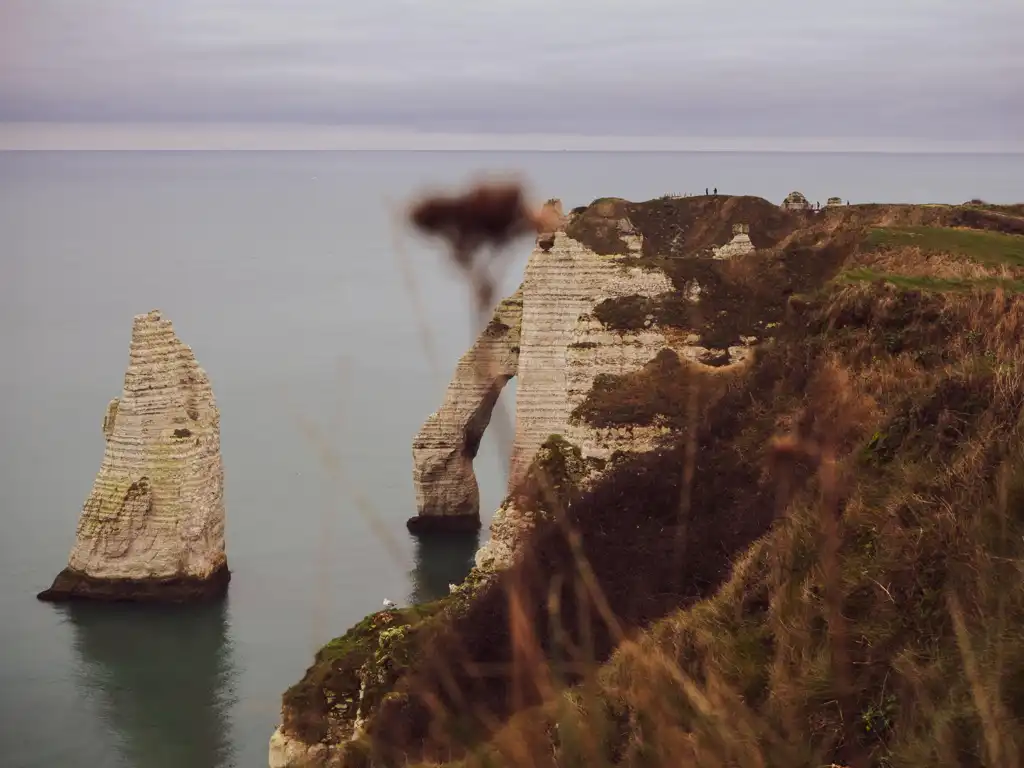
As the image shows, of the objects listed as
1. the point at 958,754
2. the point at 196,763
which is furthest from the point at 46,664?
the point at 958,754

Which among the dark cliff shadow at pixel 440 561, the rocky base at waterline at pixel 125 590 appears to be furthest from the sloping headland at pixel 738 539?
the rocky base at waterline at pixel 125 590

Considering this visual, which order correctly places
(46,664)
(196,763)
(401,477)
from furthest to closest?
(401,477), (46,664), (196,763)

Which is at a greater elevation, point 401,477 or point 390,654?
point 390,654

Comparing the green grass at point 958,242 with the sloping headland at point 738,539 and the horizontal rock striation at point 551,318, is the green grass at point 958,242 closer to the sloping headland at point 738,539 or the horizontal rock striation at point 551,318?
the sloping headland at point 738,539

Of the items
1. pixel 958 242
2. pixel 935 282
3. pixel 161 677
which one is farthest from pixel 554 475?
pixel 161 677

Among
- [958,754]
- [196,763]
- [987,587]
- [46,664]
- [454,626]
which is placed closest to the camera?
[958,754]

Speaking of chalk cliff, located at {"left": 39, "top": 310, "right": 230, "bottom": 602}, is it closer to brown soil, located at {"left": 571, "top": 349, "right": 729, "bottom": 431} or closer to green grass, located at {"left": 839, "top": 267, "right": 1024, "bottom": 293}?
brown soil, located at {"left": 571, "top": 349, "right": 729, "bottom": 431}

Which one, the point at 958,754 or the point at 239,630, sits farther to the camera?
the point at 239,630

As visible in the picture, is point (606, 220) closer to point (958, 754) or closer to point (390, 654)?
point (390, 654)
